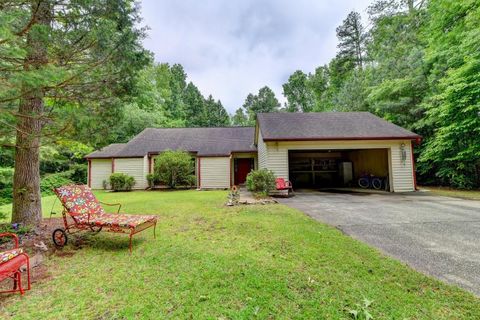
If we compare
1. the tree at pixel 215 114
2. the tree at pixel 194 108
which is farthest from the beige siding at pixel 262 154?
the tree at pixel 215 114

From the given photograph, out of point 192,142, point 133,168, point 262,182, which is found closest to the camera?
point 262,182

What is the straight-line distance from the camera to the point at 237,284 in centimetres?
266

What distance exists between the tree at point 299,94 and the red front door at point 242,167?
73.4ft

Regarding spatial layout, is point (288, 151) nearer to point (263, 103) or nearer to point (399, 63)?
point (399, 63)

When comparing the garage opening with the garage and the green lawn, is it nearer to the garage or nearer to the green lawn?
the garage

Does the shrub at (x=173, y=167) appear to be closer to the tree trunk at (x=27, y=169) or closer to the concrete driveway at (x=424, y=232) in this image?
the tree trunk at (x=27, y=169)

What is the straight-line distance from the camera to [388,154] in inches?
452

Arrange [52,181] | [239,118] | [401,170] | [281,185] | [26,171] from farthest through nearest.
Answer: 1. [239,118]
2. [52,181]
3. [401,170]
4. [281,185]
5. [26,171]

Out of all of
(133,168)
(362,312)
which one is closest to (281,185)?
(362,312)

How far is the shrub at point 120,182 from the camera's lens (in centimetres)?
1409

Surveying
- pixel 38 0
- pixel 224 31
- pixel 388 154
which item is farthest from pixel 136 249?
pixel 224 31

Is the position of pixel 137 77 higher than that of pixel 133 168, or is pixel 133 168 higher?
pixel 137 77

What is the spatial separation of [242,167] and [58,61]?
12475mm

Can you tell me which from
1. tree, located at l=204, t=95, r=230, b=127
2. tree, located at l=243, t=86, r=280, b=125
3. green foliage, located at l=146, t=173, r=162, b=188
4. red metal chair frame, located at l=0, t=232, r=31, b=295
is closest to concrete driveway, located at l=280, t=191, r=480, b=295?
red metal chair frame, located at l=0, t=232, r=31, b=295
